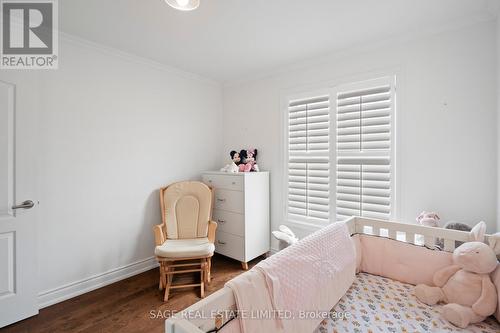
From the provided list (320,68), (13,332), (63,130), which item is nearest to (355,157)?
(320,68)

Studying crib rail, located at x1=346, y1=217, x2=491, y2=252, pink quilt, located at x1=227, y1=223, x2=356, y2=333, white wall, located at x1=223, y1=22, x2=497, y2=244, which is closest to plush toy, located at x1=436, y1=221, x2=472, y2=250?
crib rail, located at x1=346, y1=217, x2=491, y2=252

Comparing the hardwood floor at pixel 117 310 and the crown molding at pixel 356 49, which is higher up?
the crown molding at pixel 356 49

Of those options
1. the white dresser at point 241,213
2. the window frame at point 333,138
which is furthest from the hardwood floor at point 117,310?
the window frame at point 333,138

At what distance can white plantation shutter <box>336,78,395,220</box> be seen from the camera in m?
2.12

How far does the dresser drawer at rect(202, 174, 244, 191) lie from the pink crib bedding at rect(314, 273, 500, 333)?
151 cm

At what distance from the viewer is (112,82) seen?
233 cm

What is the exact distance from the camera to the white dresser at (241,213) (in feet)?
8.63

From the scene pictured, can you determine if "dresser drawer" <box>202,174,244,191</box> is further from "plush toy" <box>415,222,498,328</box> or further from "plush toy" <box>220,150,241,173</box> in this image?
"plush toy" <box>415,222,498,328</box>

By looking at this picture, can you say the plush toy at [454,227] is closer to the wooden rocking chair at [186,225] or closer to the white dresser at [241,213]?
the white dresser at [241,213]

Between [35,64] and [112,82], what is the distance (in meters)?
0.58

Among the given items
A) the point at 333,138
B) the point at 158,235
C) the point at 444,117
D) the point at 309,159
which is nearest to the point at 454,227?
the point at 444,117

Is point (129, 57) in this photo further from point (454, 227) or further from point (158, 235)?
point (454, 227)

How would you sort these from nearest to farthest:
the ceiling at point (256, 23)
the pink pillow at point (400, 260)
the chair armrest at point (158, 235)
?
the pink pillow at point (400, 260), the ceiling at point (256, 23), the chair armrest at point (158, 235)

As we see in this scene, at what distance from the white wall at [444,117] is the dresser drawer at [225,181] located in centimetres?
153
